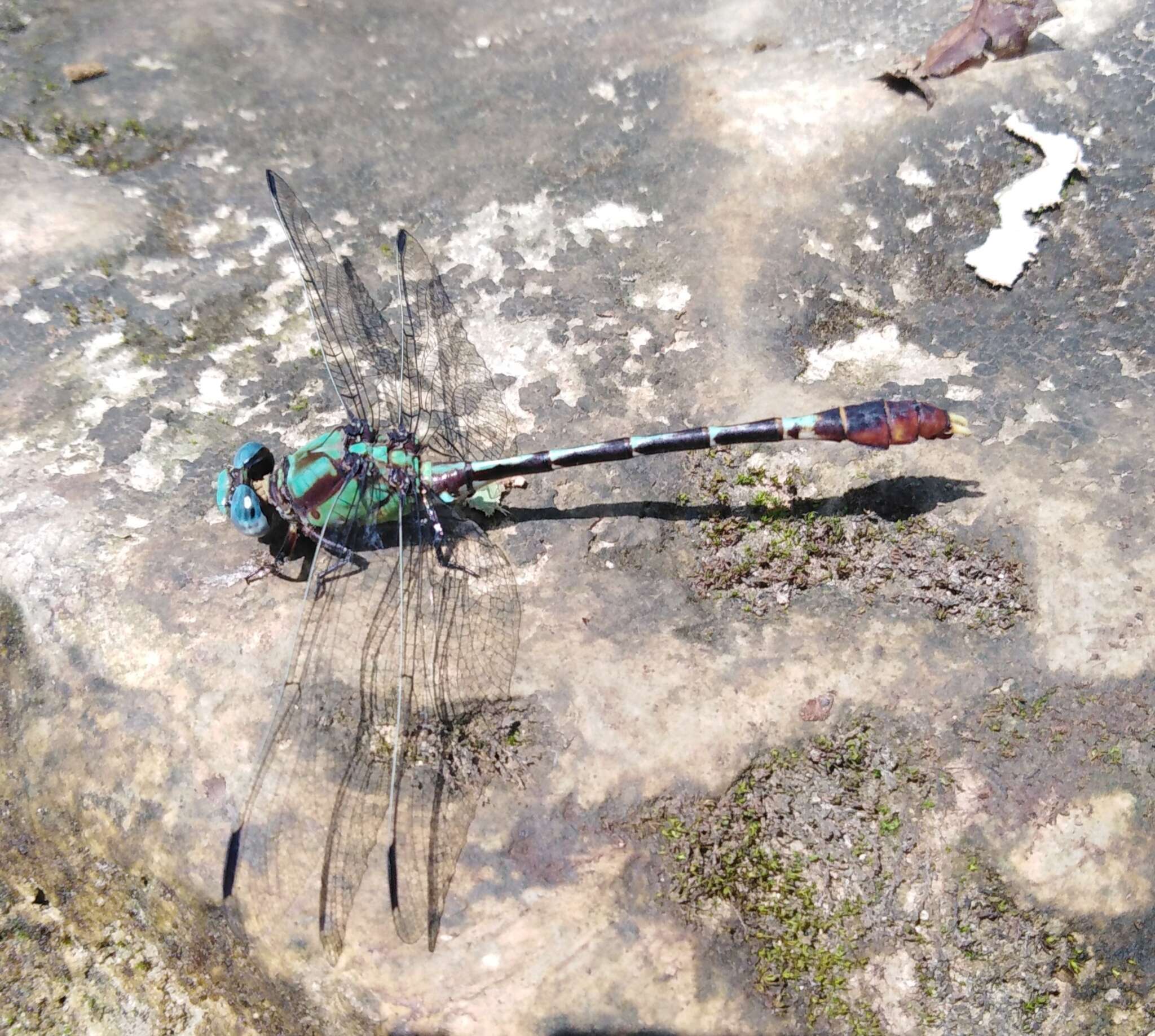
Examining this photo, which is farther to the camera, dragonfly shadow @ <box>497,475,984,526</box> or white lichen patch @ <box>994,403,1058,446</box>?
white lichen patch @ <box>994,403,1058,446</box>

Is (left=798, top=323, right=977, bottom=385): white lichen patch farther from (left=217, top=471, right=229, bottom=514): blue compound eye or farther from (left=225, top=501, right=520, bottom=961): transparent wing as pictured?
(left=217, top=471, right=229, bottom=514): blue compound eye

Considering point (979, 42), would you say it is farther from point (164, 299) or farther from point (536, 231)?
point (164, 299)

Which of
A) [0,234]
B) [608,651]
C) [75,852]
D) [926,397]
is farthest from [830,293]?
[0,234]

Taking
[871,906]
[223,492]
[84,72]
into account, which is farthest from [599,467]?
[84,72]

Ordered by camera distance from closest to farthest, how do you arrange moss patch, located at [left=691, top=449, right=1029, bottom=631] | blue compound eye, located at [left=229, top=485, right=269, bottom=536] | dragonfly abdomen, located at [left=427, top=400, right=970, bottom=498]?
moss patch, located at [left=691, top=449, right=1029, bottom=631]
dragonfly abdomen, located at [left=427, top=400, right=970, bottom=498]
blue compound eye, located at [left=229, top=485, right=269, bottom=536]

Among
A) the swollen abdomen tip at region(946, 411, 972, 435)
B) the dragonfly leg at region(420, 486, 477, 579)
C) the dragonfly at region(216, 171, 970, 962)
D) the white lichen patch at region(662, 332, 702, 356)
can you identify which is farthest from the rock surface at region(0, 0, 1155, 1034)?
the dragonfly leg at region(420, 486, 477, 579)
